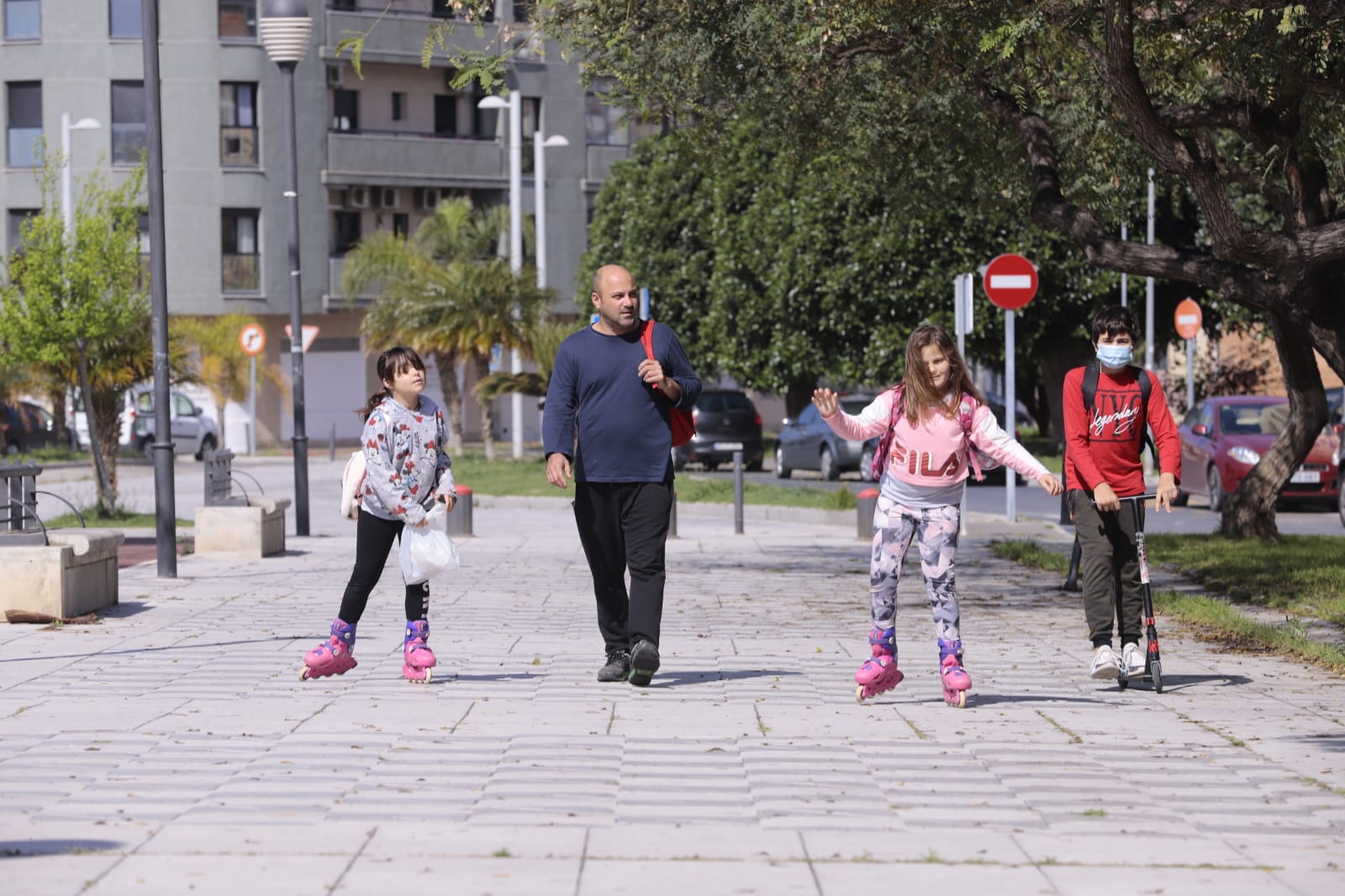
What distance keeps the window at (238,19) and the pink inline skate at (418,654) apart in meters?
44.2

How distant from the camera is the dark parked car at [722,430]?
37.8m

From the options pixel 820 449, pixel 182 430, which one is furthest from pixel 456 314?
pixel 182 430

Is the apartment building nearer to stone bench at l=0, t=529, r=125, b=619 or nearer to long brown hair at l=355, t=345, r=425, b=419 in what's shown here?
stone bench at l=0, t=529, r=125, b=619

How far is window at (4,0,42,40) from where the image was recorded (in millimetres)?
50531

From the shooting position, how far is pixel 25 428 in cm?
4281

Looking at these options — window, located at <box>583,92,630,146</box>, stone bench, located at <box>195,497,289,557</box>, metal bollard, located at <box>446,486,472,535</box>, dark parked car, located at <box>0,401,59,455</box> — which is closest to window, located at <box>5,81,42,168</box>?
dark parked car, located at <box>0,401,59,455</box>

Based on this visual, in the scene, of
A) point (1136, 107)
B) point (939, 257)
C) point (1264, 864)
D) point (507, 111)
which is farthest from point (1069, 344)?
point (1264, 864)

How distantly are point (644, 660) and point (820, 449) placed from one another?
25806mm

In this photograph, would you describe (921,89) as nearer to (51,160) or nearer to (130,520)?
(130,520)

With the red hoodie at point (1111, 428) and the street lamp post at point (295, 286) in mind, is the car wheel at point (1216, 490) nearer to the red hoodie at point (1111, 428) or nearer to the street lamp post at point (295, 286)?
the street lamp post at point (295, 286)

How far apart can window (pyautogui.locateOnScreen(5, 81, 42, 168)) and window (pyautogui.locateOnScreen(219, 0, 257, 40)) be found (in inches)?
203

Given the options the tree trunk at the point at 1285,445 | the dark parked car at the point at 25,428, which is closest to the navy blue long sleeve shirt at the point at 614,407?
the tree trunk at the point at 1285,445

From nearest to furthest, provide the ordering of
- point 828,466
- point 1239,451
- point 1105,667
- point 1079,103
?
point 1105,667, point 1079,103, point 1239,451, point 828,466

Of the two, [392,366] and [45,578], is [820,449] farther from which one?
[392,366]
